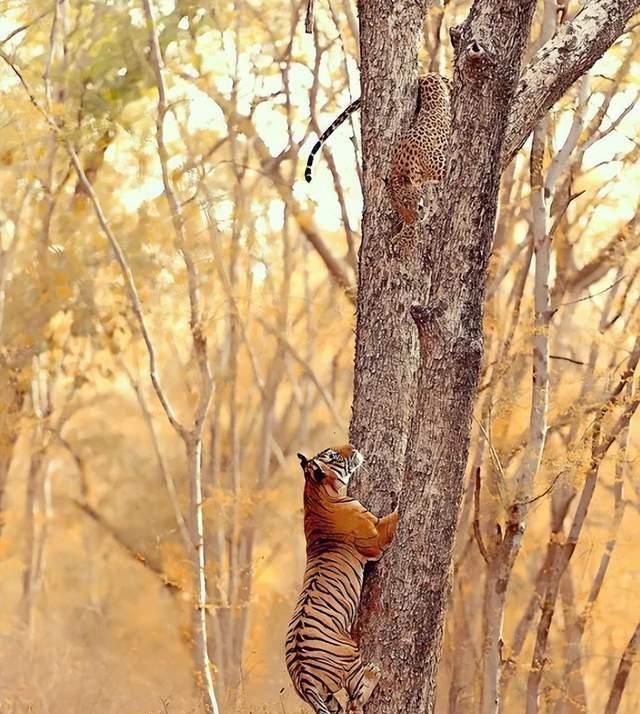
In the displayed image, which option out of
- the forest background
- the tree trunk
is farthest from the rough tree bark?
the forest background

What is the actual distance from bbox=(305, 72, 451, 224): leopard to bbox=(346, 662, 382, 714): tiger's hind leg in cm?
104

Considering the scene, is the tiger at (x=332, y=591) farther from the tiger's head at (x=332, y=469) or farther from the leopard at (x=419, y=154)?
the leopard at (x=419, y=154)

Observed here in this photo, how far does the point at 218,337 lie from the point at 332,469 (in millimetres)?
5233

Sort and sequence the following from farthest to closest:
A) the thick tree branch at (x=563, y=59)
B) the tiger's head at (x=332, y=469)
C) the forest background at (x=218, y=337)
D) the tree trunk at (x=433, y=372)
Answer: the forest background at (x=218, y=337) < the thick tree branch at (x=563, y=59) < the tiger's head at (x=332, y=469) < the tree trunk at (x=433, y=372)

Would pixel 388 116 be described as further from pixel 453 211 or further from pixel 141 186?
pixel 141 186

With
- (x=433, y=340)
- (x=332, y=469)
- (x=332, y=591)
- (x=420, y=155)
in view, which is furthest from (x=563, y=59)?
(x=332, y=591)

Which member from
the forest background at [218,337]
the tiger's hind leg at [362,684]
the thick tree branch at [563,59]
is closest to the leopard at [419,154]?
the thick tree branch at [563,59]

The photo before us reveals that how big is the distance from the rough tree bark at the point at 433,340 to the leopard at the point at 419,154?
0.13 ft

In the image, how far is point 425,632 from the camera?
96.7 inches

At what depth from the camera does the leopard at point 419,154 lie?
2689mm

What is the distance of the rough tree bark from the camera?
2357 mm

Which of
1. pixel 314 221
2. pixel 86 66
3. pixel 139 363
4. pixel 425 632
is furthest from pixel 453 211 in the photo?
pixel 139 363

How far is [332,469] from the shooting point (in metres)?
2.53

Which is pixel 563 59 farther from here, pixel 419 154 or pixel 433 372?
pixel 433 372
